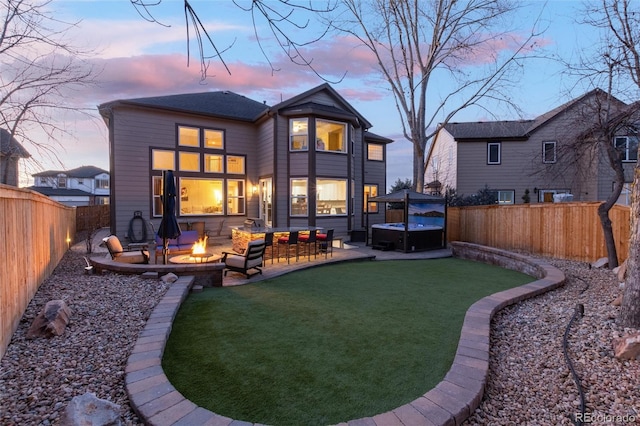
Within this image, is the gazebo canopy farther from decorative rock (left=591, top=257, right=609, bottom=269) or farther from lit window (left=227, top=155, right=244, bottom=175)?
lit window (left=227, top=155, right=244, bottom=175)

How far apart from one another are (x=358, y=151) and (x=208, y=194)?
7.15m

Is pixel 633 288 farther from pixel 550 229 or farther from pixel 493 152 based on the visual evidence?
pixel 493 152

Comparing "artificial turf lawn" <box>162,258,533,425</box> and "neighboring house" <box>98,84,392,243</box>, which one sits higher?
"neighboring house" <box>98,84,392,243</box>

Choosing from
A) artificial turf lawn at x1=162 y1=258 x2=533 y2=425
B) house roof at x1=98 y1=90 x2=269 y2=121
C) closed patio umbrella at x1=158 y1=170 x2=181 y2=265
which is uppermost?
house roof at x1=98 y1=90 x2=269 y2=121

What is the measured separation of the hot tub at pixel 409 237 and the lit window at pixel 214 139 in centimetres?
735

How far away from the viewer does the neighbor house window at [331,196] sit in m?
13.6

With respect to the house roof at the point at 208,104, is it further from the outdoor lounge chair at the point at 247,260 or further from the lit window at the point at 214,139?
the outdoor lounge chair at the point at 247,260

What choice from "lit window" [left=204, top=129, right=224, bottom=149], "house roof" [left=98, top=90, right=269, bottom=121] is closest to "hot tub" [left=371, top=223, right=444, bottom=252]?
"house roof" [left=98, top=90, right=269, bottom=121]

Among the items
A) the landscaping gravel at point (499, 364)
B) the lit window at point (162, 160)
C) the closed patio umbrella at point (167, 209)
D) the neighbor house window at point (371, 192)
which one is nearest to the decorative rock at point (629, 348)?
the landscaping gravel at point (499, 364)

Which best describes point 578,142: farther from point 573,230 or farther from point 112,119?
point 112,119

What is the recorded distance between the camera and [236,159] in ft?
47.3

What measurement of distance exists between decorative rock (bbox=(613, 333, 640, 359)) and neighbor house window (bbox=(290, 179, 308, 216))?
35.6 feet

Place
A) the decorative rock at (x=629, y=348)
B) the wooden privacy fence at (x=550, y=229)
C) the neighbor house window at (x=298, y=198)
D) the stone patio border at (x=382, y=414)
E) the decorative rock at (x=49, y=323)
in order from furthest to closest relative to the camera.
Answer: the neighbor house window at (x=298, y=198) → the wooden privacy fence at (x=550, y=229) → the decorative rock at (x=49, y=323) → the decorative rock at (x=629, y=348) → the stone patio border at (x=382, y=414)

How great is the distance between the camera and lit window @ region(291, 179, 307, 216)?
43.6 ft
